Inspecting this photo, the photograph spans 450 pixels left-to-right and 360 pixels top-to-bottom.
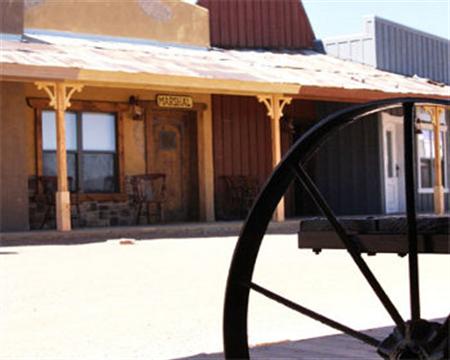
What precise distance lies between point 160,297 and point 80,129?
28.0 feet

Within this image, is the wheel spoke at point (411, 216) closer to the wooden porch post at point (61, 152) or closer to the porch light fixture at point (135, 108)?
the wooden porch post at point (61, 152)

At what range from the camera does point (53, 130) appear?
1484 centimetres

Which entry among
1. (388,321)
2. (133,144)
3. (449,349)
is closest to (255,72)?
(133,144)

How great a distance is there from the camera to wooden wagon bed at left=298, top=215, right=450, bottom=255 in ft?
8.61

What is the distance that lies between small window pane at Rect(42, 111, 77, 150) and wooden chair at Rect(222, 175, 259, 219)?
3.51 m

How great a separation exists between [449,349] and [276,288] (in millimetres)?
5451

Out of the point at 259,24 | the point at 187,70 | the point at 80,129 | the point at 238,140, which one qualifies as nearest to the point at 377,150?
the point at 238,140

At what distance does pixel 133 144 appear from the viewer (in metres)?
15.9

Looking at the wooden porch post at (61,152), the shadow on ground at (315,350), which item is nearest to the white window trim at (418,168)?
the wooden porch post at (61,152)

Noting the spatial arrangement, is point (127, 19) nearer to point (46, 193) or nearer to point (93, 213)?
point (93, 213)

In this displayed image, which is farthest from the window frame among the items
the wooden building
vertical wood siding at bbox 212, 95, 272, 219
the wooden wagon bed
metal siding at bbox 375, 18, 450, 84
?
the wooden wagon bed

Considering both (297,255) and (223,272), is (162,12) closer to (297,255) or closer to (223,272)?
(297,255)

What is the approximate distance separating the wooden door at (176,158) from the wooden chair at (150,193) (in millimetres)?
286

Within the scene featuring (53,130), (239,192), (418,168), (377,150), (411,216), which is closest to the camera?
(411,216)
